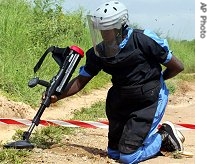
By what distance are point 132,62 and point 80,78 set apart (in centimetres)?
57

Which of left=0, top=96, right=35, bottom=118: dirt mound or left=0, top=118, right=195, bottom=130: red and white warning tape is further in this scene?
left=0, top=96, right=35, bottom=118: dirt mound

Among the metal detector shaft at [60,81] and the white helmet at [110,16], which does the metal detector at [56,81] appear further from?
the white helmet at [110,16]

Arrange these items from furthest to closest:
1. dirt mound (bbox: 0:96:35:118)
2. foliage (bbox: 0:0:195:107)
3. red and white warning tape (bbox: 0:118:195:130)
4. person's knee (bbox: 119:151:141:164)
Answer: foliage (bbox: 0:0:195:107) < dirt mound (bbox: 0:96:35:118) < red and white warning tape (bbox: 0:118:195:130) < person's knee (bbox: 119:151:141:164)

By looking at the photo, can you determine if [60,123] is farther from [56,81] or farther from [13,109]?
[56,81]

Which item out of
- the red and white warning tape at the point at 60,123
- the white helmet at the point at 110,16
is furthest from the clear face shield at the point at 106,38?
the red and white warning tape at the point at 60,123

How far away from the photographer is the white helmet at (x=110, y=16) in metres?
4.58

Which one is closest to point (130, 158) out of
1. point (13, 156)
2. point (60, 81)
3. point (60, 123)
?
point (60, 81)

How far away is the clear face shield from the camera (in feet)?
15.3

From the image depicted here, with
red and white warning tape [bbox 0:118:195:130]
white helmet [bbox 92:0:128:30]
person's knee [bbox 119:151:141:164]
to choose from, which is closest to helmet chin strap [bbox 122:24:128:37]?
white helmet [bbox 92:0:128:30]

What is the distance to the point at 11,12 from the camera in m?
11.4

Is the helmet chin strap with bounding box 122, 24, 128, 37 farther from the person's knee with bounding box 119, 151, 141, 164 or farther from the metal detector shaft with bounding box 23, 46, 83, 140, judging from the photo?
the person's knee with bounding box 119, 151, 141, 164

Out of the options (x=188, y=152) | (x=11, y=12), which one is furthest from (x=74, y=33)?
(x=188, y=152)

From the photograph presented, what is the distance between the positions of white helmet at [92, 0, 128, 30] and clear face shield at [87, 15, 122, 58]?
0.01 meters

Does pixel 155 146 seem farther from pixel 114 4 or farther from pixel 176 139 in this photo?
pixel 114 4
